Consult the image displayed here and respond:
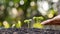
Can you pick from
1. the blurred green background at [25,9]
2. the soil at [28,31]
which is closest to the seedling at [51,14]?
the blurred green background at [25,9]

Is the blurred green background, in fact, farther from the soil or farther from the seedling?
the soil

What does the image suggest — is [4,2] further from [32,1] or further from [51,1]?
[51,1]

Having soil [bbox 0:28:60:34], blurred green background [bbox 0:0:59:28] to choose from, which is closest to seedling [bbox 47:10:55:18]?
blurred green background [bbox 0:0:59:28]

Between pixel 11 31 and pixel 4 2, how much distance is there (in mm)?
1170

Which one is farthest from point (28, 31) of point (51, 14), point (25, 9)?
point (25, 9)

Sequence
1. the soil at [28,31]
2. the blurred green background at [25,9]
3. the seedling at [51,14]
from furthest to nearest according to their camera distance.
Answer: the blurred green background at [25,9], the seedling at [51,14], the soil at [28,31]

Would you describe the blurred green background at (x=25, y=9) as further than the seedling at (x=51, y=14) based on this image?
Yes

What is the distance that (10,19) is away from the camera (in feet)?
11.5

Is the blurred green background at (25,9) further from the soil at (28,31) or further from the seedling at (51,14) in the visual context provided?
the soil at (28,31)

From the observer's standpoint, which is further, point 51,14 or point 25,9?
point 25,9

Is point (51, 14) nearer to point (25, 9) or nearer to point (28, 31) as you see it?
point (25, 9)

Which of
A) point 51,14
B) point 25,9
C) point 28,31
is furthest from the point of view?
point 25,9

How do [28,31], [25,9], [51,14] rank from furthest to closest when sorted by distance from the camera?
1. [25,9]
2. [51,14]
3. [28,31]

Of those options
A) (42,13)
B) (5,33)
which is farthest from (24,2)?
(5,33)
